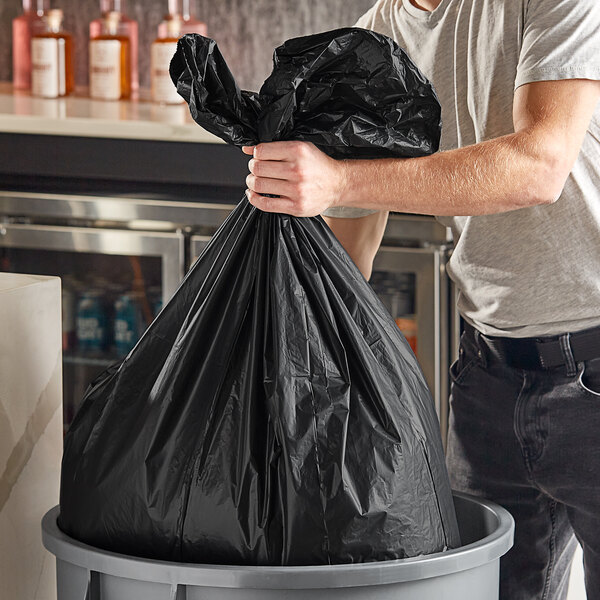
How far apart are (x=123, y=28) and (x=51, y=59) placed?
0.23 m

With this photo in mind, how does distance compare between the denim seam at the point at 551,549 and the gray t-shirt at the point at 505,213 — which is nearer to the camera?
the gray t-shirt at the point at 505,213

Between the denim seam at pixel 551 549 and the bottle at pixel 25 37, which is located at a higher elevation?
the bottle at pixel 25 37

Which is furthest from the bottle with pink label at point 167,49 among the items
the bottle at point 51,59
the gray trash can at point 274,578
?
the gray trash can at point 274,578

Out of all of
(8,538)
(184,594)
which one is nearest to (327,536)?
(184,594)

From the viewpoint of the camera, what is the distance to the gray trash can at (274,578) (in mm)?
639

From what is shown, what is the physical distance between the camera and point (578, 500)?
110 centimetres

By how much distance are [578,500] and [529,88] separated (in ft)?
1.54

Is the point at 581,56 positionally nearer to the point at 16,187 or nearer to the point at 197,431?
the point at 197,431

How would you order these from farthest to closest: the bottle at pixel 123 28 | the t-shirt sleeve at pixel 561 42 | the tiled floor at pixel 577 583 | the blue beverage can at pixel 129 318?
1. the bottle at pixel 123 28
2. the blue beverage can at pixel 129 318
3. the tiled floor at pixel 577 583
4. the t-shirt sleeve at pixel 561 42

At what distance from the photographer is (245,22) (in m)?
2.67

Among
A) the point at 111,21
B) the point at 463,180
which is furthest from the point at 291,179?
the point at 111,21

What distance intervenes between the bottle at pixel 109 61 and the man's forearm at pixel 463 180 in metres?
1.81

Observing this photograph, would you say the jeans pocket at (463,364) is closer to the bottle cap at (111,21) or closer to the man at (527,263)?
the man at (527,263)

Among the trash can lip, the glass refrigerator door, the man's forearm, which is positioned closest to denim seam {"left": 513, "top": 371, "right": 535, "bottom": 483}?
the man's forearm
